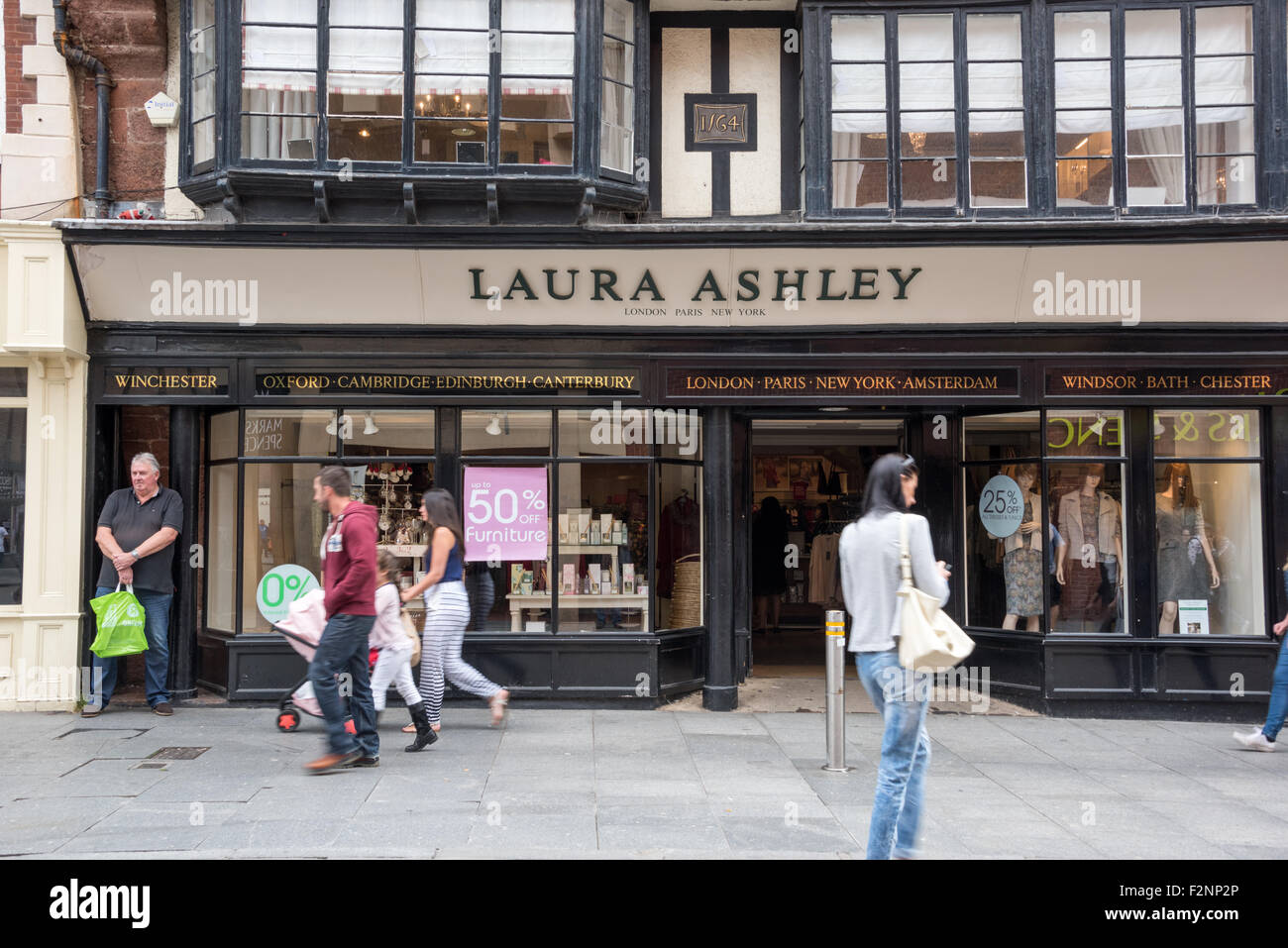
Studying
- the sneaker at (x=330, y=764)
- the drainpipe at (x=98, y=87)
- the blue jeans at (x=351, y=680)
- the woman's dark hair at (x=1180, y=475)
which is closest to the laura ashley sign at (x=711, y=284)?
the drainpipe at (x=98, y=87)

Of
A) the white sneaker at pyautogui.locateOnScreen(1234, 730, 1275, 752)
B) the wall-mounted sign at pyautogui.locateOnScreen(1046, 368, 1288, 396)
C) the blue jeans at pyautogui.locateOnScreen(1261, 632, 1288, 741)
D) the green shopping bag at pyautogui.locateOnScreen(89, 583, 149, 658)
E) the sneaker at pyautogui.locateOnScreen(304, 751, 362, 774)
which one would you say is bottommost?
the white sneaker at pyautogui.locateOnScreen(1234, 730, 1275, 752)

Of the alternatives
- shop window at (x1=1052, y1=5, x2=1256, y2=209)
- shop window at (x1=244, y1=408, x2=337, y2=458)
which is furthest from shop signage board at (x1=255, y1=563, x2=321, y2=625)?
shop window at (x1=1052, y1=5, x2=1256, y2=209)

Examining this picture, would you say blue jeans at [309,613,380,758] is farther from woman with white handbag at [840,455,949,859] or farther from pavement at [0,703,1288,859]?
woman with white handbag at [840,455,949,859]

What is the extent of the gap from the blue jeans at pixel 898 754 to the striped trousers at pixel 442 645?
4.10 m

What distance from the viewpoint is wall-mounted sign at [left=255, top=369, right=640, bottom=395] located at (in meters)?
9.66

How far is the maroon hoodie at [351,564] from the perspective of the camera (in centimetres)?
694

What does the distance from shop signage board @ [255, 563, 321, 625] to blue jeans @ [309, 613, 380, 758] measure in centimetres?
269

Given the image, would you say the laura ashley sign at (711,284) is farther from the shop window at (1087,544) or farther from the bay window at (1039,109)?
the shop window at (1087,544)

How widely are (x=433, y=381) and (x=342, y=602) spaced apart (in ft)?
10.6

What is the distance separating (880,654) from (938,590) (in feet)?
1.40

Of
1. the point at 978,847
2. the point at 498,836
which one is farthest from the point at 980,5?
the point at 498,836

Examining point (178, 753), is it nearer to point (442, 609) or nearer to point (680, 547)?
point (442, 609)

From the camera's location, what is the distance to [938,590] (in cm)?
500

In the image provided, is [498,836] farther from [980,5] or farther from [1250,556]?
[980,5]
